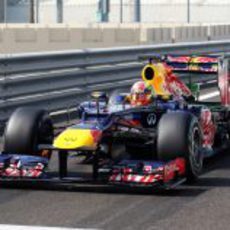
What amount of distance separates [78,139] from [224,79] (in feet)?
12.0

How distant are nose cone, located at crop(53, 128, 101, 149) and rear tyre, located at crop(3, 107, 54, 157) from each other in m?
0.56

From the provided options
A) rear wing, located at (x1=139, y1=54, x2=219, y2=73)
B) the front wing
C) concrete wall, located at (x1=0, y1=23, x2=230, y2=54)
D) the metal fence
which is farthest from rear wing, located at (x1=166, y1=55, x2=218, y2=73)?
concrete wall, located at (x1=0, y1=23, x2=230, y2=54)

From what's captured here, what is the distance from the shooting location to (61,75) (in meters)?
13.9

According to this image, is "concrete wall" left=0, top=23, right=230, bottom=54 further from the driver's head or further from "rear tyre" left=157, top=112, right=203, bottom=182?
"rear tyre" left=157, top=112, right=203, bottom=182

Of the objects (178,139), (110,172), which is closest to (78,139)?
(110,172)

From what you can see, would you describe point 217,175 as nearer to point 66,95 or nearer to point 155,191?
point 155,191

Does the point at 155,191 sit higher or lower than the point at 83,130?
lower

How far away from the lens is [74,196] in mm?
7594

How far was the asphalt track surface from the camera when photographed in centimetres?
648

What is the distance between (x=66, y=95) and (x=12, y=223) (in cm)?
761

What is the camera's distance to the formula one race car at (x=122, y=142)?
7.62 metres

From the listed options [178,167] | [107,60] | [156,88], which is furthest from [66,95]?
[178,167]

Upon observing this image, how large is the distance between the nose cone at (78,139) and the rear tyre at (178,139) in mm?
612

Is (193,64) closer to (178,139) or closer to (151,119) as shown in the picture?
(151,119)
